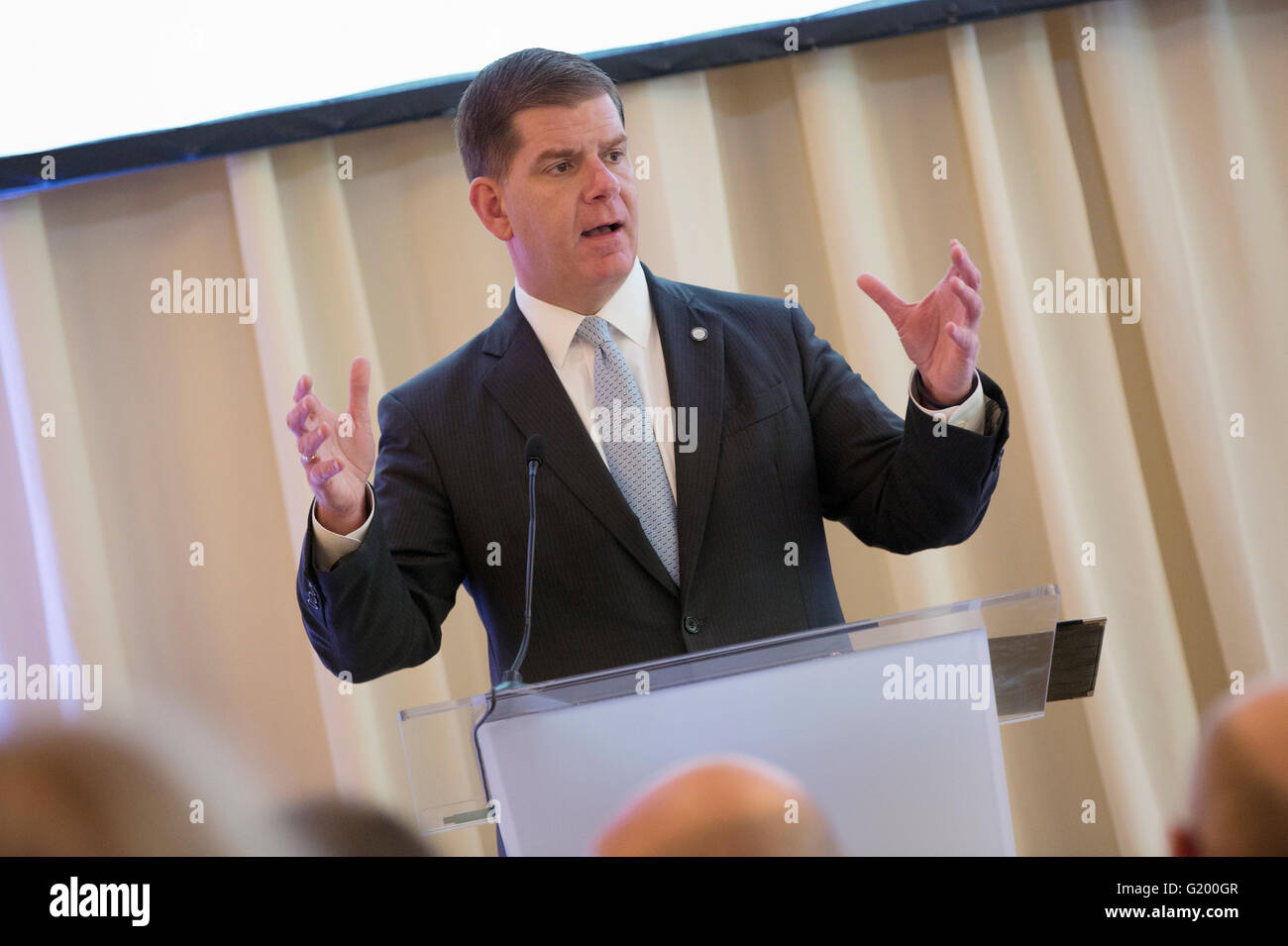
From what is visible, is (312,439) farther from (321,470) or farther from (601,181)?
(601,181)

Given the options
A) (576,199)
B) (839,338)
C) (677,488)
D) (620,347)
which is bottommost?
(677,488)

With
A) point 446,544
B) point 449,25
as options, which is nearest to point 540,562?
point 446,544

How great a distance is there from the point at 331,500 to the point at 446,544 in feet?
1.15

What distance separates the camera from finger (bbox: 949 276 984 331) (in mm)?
1399

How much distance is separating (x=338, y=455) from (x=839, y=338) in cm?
187

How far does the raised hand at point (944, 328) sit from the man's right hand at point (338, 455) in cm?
63

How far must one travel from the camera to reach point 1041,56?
2.93 meters

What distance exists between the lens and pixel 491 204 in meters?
1.89

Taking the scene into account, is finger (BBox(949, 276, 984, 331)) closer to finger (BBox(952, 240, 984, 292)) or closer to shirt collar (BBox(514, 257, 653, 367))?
finger (BBox(952, 240, 984, 292))

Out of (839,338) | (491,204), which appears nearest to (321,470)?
(491,204)

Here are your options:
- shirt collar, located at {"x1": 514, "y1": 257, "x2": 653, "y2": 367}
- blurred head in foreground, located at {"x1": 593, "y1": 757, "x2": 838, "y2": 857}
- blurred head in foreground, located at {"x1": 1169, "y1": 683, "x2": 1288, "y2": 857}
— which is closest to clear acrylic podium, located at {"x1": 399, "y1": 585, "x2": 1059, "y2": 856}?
blurred head in foreground, located at {"x1": 593, "y1": 757, "x2": 838, "y2": 857}
